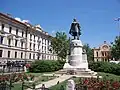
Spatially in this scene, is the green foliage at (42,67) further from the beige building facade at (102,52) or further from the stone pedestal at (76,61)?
the beige building facade at (102,52)

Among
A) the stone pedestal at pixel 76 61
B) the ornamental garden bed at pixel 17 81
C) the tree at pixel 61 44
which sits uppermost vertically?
the tree at pixel 61 44

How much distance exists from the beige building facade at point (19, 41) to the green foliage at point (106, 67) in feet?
68.4

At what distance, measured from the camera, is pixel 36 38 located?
61.8 m

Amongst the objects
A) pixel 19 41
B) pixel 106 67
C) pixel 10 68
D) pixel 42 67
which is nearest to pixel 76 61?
pixel 42 67

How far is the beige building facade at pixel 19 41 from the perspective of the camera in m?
43.8

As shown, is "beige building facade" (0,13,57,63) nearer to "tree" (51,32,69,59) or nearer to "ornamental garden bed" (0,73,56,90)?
"tree" (51,32,69,59)

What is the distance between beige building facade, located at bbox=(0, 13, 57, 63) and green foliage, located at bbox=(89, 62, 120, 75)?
2083cm

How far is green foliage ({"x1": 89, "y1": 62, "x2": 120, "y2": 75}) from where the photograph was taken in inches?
1240

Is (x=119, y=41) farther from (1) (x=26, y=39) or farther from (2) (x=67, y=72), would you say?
(2) (x=67, y=72)

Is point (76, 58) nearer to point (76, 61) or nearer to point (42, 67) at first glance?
point (76, 61)

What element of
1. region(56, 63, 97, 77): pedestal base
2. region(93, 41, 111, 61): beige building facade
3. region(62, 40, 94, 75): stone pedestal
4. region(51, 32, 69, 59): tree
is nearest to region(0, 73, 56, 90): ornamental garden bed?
region(56, 63, 97, 77): pedestal base

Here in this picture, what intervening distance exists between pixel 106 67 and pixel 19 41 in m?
26.3

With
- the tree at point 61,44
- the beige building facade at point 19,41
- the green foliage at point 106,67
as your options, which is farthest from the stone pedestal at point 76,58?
the tree at point 61,44

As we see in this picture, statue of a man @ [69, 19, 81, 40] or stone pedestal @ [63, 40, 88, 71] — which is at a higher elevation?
statue of a man @ [69, 19, 81, 40]
